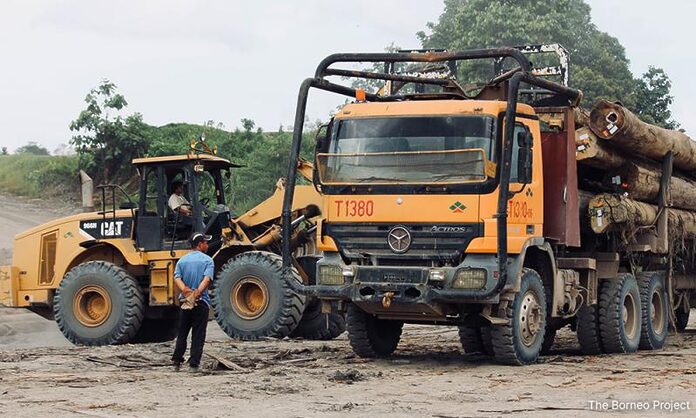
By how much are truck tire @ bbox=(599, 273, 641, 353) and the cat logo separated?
3.89m

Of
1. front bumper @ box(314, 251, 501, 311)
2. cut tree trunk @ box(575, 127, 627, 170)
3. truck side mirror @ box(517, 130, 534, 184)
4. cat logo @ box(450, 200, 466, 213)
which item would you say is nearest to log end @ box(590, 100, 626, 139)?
cut tree trunk @ box(575, 127, 627, 170)

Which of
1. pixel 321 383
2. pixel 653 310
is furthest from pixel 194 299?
pixel 653 310

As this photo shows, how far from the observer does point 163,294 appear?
1780cm

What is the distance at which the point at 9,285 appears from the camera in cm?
1889

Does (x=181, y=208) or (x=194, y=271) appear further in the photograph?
(x=181, y=208)

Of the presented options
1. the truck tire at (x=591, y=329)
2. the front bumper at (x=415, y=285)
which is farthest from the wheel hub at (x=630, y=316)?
the front bumper at (x=415, y=285)

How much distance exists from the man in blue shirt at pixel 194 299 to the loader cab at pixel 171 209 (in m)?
4.52

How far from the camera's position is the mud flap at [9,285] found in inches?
743

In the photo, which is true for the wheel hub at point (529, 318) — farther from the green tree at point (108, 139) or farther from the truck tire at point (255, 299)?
the green tree at point (108, 139)

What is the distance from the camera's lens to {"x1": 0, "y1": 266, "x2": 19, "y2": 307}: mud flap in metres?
18.9

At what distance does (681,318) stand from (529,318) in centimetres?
812

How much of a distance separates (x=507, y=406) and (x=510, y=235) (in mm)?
3270

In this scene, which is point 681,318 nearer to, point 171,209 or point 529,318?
point 529,318

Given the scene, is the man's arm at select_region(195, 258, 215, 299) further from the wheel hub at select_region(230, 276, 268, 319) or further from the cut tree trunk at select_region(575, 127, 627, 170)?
the cut tree trunk at select_region(575, 127, 627, 170)
